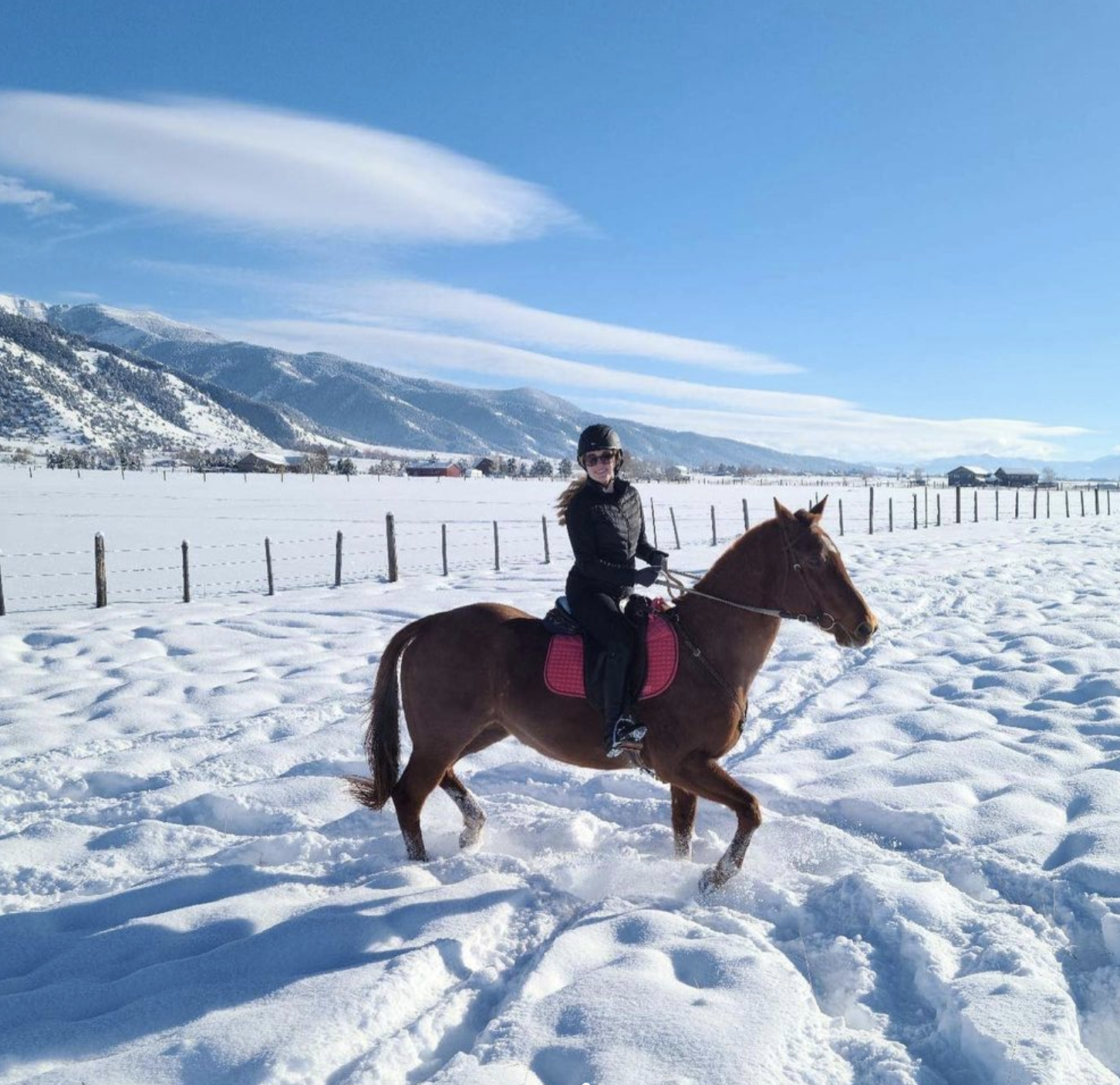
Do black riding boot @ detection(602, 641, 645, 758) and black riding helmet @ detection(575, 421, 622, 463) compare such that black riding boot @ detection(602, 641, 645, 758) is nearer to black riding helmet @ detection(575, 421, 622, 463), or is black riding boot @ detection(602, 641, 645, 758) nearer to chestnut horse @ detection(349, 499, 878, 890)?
chestnut horse @ detection(349, 499, 878, 890)

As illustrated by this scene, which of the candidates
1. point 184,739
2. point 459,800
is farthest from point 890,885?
point 184,739

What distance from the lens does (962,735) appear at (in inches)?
274

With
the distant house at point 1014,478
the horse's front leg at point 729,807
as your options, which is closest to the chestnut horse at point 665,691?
the horse's front leg at point 729,807

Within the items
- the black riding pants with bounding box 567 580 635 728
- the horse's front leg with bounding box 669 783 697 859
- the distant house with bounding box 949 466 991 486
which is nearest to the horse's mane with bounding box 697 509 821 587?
the black riding pants with bounding box 567 580 635 728

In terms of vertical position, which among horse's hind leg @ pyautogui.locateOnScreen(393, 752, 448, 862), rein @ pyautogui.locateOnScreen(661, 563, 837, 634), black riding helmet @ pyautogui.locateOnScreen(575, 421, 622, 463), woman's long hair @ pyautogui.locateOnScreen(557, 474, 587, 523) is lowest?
horse's hind leg @ pyautogui.locateOnScreen(393, 752, 448, 862)

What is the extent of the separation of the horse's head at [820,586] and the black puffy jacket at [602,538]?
3.31ft

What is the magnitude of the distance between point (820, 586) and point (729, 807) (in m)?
1.51

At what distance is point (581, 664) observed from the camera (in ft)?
15.8

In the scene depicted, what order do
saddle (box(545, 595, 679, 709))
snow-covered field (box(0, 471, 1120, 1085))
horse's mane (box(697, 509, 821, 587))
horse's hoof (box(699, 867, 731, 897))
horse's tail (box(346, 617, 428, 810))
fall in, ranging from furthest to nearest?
horse's tail (box(346, 617, 428, 810)) → horse's mane (box(697, 509, 821, 587)) → saddle (box(545, 595, 679, 709)) → horse's hoof (box(699, 867, 731, 897)) → snow-covered field (box(0, 471, 1120, 1085))

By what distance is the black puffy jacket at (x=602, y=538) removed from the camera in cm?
474

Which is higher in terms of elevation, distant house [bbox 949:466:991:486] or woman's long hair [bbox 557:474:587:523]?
distant house [bbox 949:466:991:486]

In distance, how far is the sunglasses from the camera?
4750 millimetres

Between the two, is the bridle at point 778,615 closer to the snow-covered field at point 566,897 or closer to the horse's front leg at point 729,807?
the horse's front leg at point 729,807

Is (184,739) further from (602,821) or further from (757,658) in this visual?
(757,658)
